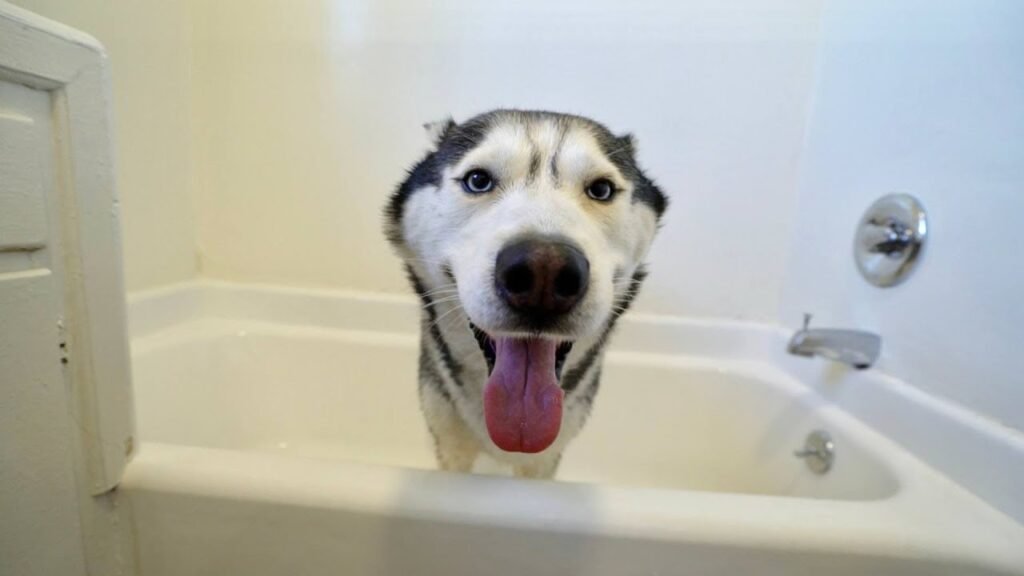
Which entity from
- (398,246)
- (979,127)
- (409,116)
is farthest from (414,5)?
(979,127)

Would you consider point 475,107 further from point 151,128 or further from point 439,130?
point 151,128

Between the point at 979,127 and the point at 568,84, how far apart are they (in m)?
0.92

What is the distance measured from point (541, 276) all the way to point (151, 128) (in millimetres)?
1301

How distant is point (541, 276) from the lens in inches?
20.4

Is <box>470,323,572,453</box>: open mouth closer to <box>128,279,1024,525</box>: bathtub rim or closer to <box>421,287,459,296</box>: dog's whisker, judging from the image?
<box>421,287,459,296</box>: dog's whisker

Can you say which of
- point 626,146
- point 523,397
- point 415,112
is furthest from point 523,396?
point 415,112

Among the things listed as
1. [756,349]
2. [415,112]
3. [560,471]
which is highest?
[415,112]

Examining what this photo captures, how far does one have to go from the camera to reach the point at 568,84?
4.52 feet

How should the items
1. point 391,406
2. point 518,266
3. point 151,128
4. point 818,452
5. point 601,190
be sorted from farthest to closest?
point 391,406, point 151,128, point 818,452, point 601,190, point 518,266

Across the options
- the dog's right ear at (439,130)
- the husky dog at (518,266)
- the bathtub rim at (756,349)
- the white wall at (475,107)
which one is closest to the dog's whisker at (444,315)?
the husky dog at (518,266)

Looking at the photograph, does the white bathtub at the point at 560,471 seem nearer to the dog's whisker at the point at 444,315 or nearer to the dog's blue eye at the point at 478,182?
the dog's whisker at the point at 444,315

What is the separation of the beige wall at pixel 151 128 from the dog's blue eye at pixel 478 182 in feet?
3.17

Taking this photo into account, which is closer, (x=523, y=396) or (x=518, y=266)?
(x=518, y=266)

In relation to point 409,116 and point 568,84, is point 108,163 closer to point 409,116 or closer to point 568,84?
point 409,116
